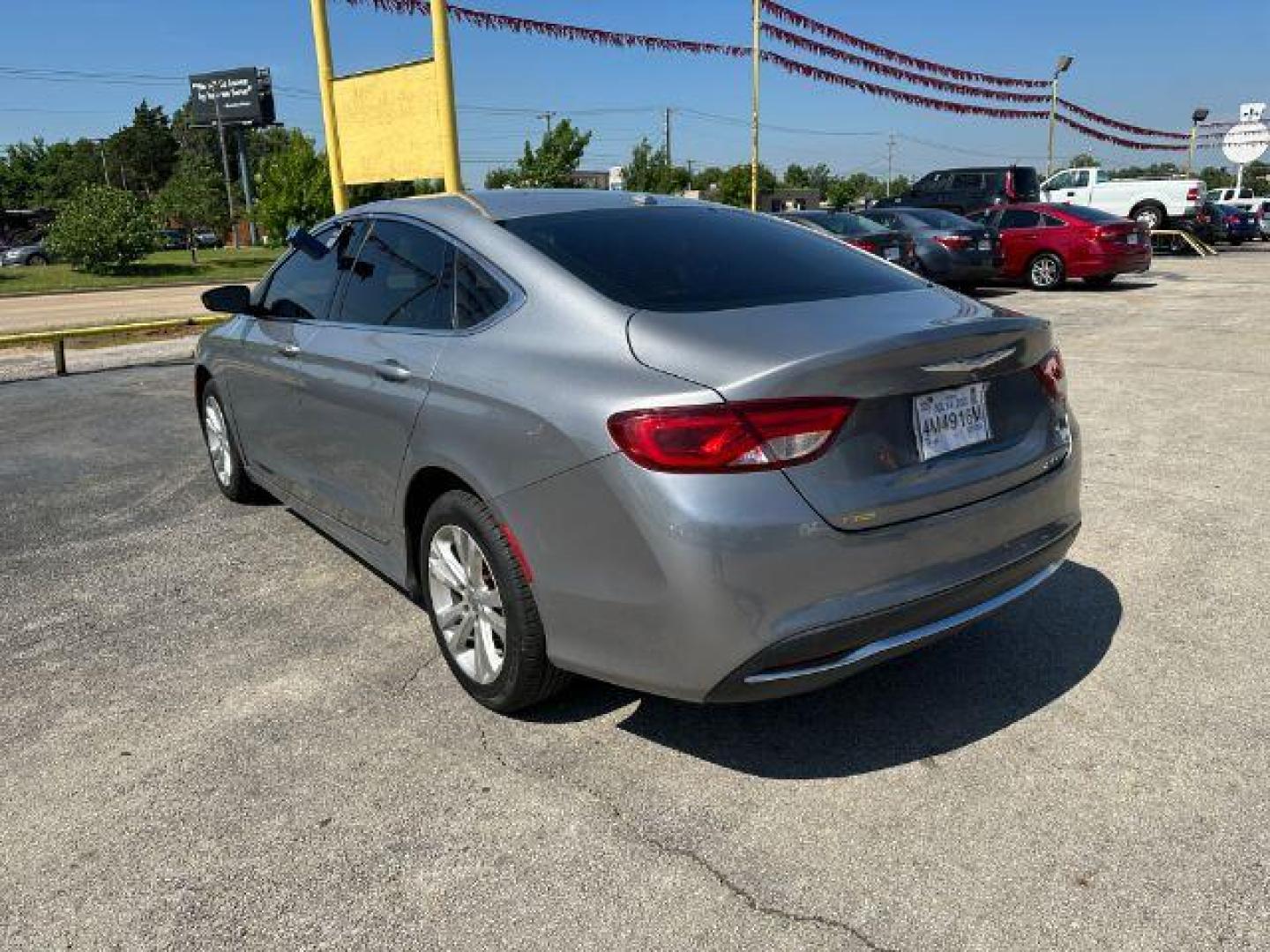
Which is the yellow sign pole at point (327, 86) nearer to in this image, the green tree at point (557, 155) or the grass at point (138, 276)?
the grass at point (138, 276)

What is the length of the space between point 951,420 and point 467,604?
5.17ft

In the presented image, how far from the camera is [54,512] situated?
217 inches

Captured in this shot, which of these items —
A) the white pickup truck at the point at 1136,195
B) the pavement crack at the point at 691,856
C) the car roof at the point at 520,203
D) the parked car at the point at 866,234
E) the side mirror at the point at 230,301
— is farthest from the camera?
the white pickup truck at the point at 1136,195

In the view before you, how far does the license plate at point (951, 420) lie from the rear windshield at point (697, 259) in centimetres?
53

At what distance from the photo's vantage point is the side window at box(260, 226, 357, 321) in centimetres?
410

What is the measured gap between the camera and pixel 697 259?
10.6 feet

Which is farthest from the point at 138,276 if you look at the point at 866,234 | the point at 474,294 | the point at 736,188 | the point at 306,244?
the point at 736,188

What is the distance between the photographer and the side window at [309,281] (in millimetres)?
4098

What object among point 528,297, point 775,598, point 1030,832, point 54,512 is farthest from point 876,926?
point 54,512

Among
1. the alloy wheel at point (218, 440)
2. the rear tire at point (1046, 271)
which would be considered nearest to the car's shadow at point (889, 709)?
the alloy wheel at point (218, 440)

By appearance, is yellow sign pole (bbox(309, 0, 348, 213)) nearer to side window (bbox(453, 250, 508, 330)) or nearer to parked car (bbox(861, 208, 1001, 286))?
parked car (bbox(861, 208, 1001, 286))

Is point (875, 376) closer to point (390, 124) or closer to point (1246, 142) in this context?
point (390, 124)

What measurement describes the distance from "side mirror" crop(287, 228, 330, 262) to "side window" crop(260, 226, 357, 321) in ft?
0.06

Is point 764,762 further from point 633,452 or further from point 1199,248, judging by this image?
point 1199,248
